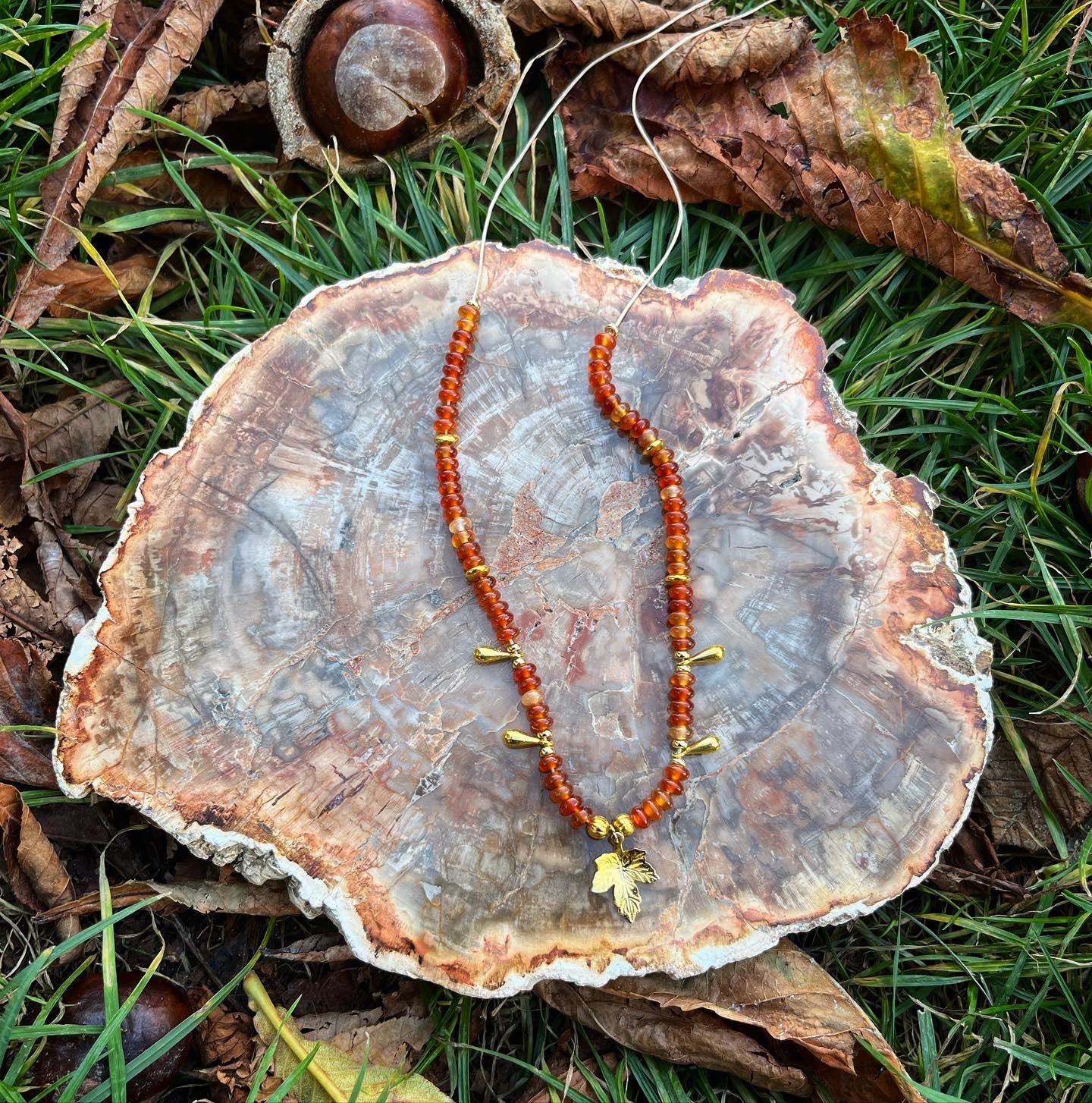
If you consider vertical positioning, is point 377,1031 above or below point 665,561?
below

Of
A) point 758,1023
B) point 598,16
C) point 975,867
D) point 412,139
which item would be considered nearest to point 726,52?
point 598,16

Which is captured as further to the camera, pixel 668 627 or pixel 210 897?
pixel 210 897

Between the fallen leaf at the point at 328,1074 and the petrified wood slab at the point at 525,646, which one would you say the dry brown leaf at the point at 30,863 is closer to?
the petrified wood slab at the point at 525,646

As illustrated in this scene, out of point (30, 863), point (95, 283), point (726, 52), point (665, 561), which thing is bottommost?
point (30, 863)

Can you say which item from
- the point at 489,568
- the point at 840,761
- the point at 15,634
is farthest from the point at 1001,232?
the point at 15,634

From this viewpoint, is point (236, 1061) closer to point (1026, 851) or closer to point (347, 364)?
point (347, 364)

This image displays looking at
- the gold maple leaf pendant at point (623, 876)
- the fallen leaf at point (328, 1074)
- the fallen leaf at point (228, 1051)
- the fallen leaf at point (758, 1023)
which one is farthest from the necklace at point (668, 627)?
the fallen leaf at point (228, 1051)

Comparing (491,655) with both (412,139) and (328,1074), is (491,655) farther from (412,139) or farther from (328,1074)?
(412,139)

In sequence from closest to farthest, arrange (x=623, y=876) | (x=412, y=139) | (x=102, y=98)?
(x=623, y=876) < (x=102, y=98) < (x=412, y=139)
